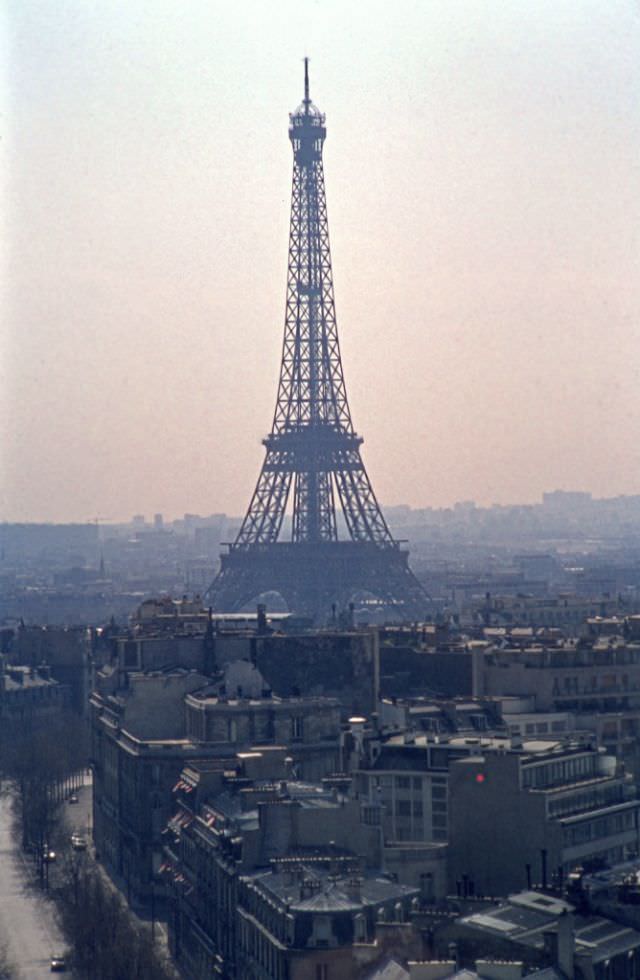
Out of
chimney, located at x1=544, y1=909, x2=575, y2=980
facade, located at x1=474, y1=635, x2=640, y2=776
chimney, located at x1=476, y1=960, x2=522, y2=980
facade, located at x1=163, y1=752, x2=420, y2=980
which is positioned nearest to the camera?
chimney, located at x1=476, y1=960, x2=522, y2=980

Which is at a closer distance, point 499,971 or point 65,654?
point 499,971

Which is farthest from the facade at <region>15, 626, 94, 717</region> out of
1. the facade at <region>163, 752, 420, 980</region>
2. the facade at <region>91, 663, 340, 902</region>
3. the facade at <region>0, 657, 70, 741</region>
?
the facade at <region>163, 752, 420, 980</region>

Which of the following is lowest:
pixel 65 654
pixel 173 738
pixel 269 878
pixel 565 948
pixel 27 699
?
pixel 565 948

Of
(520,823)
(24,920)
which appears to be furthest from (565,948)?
(24,920)

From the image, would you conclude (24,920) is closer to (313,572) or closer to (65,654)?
(65,654)

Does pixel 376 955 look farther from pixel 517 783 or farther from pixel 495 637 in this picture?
pixel 495 637

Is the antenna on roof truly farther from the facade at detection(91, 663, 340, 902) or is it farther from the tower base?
the facade at detection(91, 663, 340, 902)
